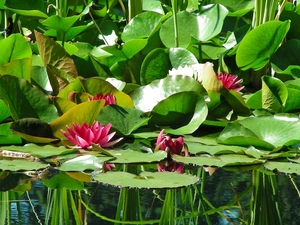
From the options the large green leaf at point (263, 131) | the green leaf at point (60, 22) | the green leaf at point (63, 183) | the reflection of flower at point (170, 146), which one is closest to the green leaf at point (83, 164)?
the green leaf at point (63, 183)

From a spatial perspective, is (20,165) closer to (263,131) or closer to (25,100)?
(25,100)

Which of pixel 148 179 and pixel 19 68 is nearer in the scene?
pixel 148 179

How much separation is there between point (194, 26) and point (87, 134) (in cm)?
92

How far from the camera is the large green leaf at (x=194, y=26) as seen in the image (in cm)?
261

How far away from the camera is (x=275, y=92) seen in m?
2.26

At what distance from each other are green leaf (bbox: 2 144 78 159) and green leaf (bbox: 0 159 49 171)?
5cm

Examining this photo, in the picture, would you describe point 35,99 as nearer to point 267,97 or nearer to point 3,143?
point 3,143

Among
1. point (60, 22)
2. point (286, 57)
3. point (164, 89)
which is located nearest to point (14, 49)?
point (60, 22)

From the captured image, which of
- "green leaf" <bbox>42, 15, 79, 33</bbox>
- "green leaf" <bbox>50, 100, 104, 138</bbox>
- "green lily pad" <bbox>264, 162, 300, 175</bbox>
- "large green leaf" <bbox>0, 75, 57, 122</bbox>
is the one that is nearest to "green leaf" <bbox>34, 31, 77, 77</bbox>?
"green leaf" <bbox>42, 15, 79, 33</bbox>

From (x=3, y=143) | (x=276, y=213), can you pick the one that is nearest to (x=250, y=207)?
(x=276, y=213)

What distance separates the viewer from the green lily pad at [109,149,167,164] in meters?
1.82

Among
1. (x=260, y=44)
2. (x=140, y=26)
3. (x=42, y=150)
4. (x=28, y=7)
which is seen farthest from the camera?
(x=28, y=7)

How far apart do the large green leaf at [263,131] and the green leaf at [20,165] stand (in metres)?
0.55

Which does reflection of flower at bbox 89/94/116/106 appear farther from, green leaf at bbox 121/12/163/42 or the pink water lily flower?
green leaf at bbox 121/12/163/42
